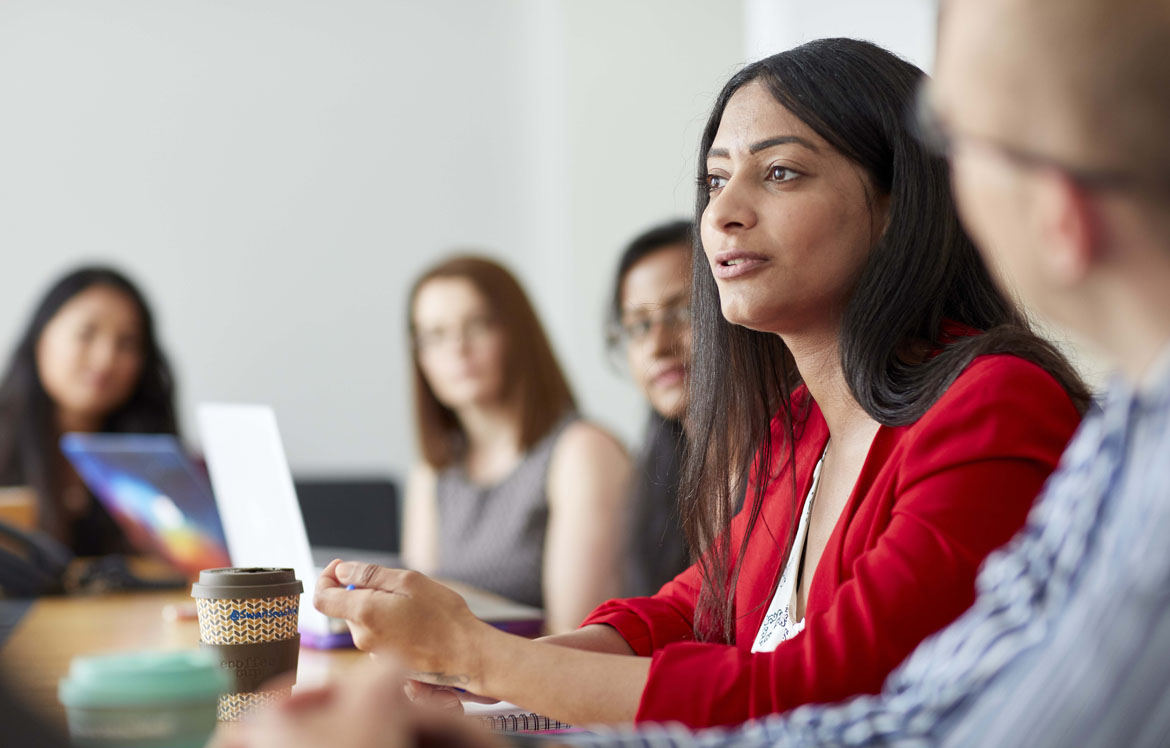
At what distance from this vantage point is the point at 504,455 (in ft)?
8.38

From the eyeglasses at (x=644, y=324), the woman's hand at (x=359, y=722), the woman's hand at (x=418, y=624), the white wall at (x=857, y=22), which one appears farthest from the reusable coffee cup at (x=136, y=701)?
the white wall at (x=857, y=22)

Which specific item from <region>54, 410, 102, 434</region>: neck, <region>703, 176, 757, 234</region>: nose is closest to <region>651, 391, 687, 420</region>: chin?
<region>703, 176, 757, 234</region>: nose

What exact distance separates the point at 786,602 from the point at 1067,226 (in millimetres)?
715

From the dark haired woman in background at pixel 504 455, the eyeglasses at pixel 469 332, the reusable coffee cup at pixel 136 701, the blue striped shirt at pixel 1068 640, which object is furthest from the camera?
the eyeglasses at pixel 469 332

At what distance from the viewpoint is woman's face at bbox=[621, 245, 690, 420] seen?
2143 millimetres

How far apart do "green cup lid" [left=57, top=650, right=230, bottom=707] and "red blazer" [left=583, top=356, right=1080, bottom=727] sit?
352 millimetres

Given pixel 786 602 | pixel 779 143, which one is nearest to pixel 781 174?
pixel 779 143

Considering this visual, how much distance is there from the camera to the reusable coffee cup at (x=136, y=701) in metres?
0.72

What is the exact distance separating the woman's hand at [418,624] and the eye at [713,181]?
57 cm

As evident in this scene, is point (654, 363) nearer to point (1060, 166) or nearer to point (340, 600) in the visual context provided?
point (340, 600)

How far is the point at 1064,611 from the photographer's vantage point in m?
0.58

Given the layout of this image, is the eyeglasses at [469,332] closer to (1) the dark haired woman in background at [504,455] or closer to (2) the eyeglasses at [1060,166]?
(1) the dark haired woman in background at [504,455]

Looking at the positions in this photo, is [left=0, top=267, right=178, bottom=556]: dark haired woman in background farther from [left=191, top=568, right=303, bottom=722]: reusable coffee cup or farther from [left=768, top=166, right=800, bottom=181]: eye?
[left=768, top=166, right=800, bottom=181]: eye

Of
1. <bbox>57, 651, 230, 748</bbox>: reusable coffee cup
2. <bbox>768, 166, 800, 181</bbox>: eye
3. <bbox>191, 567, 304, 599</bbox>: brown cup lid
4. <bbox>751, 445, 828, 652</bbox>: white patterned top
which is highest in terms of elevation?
<bbox>768, 166, 800, 181</bbox>: eye
